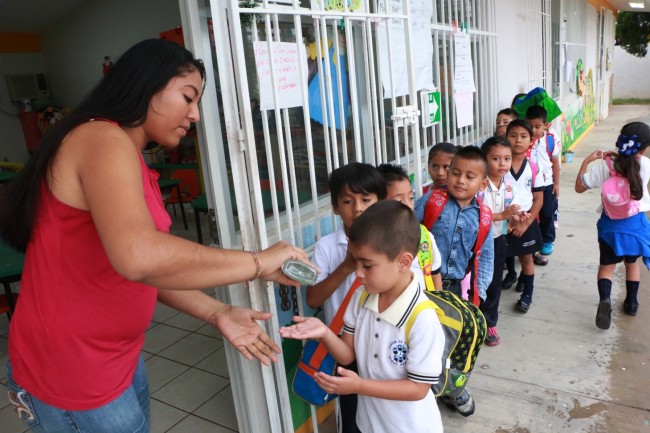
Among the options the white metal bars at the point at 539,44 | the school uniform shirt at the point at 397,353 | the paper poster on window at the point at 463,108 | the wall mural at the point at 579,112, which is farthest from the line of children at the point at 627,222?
the wall mural at the point at 579,112

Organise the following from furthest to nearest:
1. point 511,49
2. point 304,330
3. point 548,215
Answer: point 511,49, point 548,215, point 304,330

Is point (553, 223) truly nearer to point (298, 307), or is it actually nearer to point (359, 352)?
point (298, 307)

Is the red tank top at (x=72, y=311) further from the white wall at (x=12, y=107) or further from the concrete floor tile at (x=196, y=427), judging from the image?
the white wall at (x=12, y=107)

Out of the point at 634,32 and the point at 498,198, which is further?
the point at 634,32

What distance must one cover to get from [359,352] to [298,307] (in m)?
0.58

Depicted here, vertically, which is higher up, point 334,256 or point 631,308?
point 334,256

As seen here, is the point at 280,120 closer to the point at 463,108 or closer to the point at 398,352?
the point at 398,352

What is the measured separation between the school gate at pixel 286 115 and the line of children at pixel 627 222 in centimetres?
110

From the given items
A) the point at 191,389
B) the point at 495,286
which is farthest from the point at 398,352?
the point at 191,389

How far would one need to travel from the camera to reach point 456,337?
1723mm

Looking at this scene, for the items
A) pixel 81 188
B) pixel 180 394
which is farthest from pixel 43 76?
pixel 81 188

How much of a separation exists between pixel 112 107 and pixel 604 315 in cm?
312

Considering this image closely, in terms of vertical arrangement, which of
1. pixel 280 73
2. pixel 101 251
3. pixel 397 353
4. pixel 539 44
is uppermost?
pixel 539 44

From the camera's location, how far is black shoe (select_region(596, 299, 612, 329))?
3.15 metres
